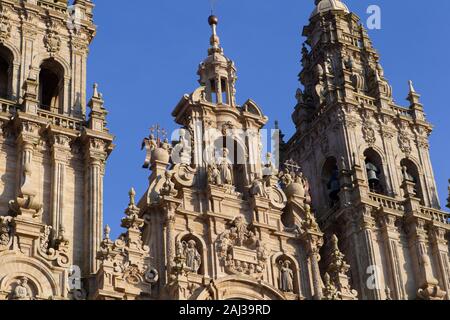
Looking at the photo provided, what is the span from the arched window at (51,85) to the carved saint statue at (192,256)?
5728 millimetres

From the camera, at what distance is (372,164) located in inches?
1462

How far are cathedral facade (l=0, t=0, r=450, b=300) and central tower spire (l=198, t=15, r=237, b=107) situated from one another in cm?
5

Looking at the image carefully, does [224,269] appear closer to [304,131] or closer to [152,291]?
[152,291]

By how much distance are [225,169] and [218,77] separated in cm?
377

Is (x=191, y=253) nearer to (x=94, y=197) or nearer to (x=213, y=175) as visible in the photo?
(x=213, y=175)

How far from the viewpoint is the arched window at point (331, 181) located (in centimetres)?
3675

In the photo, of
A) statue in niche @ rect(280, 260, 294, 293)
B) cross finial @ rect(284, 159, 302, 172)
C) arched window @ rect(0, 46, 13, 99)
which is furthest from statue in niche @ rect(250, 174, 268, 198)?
arched window @ rect(0, 46, 13, 99)

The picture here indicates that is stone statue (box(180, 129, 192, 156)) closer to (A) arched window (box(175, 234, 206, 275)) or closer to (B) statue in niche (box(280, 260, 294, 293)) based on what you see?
(A) arched window (box(175, 234, 206, 275))

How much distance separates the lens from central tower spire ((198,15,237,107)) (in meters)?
34.6

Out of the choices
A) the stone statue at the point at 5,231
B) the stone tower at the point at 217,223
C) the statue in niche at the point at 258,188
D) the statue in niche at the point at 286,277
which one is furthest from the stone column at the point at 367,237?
the stone statue at the point at 5,231

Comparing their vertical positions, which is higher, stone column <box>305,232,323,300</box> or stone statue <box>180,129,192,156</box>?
stone statue <box>180,129,192,156</box>

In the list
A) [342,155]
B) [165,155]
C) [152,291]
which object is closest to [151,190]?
[165,155]
